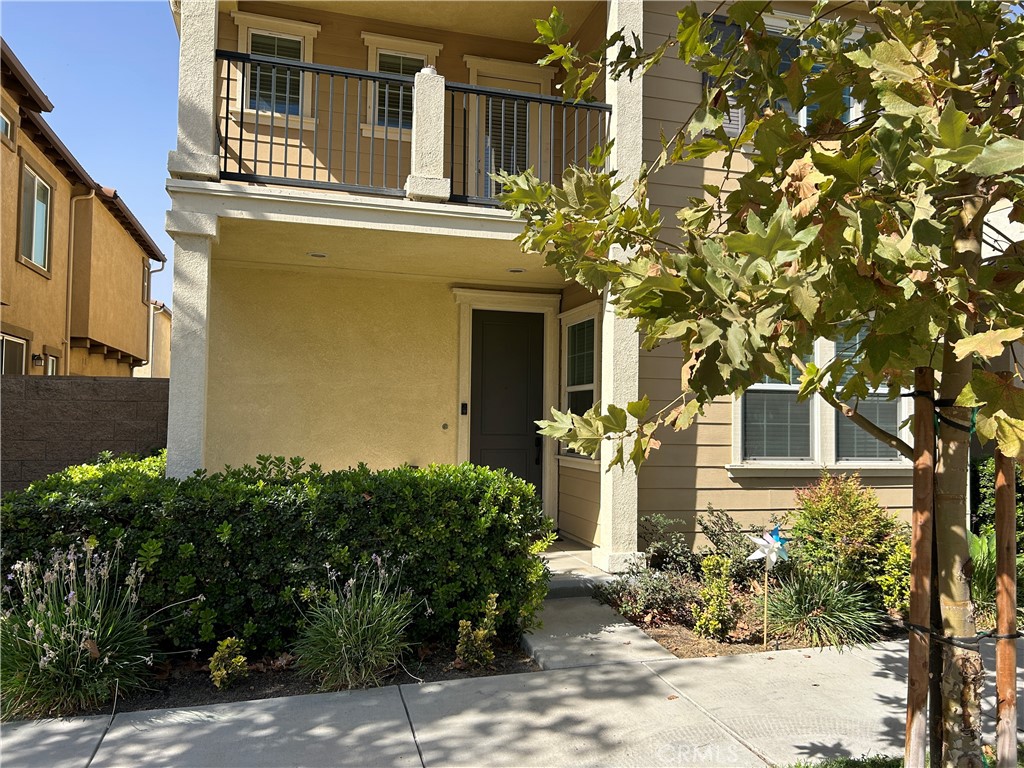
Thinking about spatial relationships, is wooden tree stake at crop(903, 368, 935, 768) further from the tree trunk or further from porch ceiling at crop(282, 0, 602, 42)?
porch ceiling at crop(282, 0, 602, 42)

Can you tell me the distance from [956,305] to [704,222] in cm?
86

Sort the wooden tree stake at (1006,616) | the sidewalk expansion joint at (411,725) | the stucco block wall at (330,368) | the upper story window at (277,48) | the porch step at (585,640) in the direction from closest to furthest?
the wooden tree stake at (1006,616)
the sidewalk expansion joint at (411,725)
the porch step at (585,640)
the stucco block wall at (330,368)
the upper story window at (277,48)

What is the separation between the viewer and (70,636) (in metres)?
3.79

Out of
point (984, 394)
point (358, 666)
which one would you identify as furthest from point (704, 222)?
point (358, 666)

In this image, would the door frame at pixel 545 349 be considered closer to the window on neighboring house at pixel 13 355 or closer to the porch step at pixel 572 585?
the porch step at pixel 572 585

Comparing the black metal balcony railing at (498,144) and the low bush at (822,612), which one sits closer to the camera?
the low bush at (822,612)

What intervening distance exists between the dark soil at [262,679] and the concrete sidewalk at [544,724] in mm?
137

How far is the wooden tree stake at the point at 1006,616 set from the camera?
2.06 metres

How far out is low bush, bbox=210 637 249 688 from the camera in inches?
159

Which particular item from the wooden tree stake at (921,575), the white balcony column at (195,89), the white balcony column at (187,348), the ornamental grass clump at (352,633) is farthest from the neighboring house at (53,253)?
the wooden tree stake at (921,575)

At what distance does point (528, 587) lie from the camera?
15.9ft

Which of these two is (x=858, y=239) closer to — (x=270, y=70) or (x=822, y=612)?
(x=822, y=612)

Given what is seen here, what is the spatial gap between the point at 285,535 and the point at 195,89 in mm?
3524

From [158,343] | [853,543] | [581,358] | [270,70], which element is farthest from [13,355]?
[158,343]
